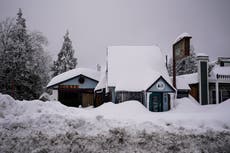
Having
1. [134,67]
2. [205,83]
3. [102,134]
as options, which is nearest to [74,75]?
[134,67]

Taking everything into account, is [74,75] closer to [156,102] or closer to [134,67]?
[134,67]

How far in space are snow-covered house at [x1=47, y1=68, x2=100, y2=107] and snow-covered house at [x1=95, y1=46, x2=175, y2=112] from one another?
3.55m

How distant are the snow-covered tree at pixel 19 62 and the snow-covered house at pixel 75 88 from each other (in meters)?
2.68

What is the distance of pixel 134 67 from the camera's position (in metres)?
20.3

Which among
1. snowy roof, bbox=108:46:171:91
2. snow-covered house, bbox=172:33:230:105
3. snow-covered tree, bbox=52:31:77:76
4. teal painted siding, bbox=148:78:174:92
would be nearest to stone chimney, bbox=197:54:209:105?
snow-covered house, bbox=172:33:230:105

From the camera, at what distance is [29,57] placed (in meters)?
24.8

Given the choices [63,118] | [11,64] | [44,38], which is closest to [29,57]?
[11,64]

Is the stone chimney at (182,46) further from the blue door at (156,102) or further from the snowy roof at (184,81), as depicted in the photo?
the blue door at (156,102)

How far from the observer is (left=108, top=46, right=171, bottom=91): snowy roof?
60.0 ft

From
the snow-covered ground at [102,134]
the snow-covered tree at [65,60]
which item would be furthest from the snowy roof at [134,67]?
the snow-covered tree at [65,60]

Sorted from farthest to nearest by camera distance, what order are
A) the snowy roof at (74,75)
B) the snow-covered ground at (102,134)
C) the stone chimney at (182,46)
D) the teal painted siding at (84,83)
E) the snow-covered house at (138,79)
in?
the teal painted siding at (84,83) → the snowy roof at (74,75) → the stone chimney at (182,46) → the snow-covered house at (138,79) → the snow-covered ground at (102,134)

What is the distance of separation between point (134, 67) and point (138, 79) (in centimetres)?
197

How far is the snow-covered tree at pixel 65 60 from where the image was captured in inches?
1581

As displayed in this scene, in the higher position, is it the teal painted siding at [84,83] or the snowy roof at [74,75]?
the snowy roof at [74,75]
